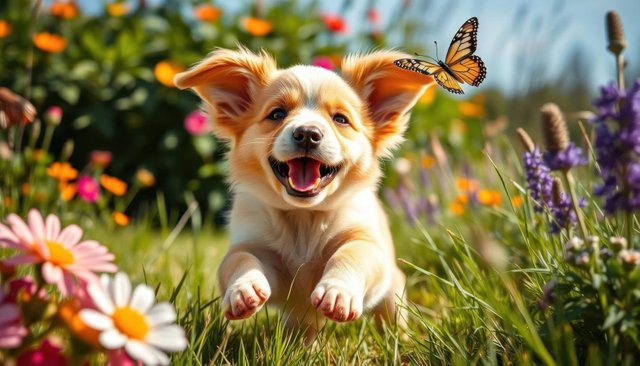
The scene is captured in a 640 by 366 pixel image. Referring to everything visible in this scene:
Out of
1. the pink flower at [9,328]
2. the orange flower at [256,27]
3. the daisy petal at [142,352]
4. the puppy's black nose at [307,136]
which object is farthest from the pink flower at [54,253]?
the orange flower at [256,27]

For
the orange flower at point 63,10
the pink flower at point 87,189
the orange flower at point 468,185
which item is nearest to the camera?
the pink flower at point 87,189

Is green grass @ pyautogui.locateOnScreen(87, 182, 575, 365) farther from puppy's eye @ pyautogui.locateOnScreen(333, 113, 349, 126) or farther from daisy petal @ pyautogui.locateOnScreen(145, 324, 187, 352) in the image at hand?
puppy's eye @ pyautogui.locateOnScreen(333, 113, 349, 126)

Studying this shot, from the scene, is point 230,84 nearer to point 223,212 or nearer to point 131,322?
point 131,322

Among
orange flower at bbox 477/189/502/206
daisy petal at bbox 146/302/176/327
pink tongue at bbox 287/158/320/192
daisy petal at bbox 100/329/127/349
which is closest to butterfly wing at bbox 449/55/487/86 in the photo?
pink tongue at bbox 287/158/320/192

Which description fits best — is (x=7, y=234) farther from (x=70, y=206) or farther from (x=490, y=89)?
(x=490, y=89)

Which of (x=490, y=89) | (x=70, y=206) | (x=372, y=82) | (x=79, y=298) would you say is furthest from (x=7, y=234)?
(x=490, y=89)

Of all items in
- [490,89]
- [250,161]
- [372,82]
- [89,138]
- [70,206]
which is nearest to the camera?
[250,161]

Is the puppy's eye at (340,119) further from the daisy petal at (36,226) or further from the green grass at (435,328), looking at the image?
the daisy petal at (36,226)
